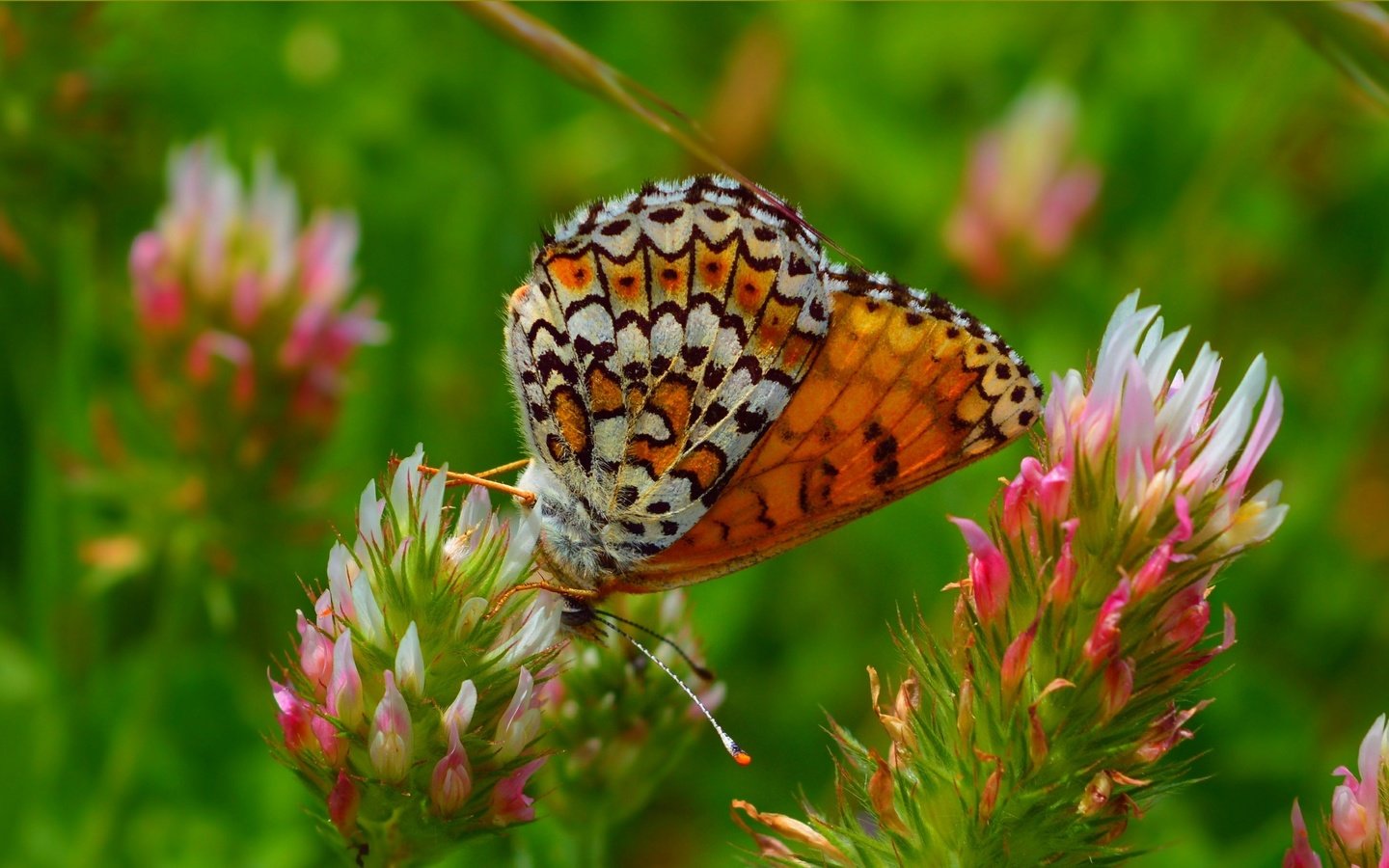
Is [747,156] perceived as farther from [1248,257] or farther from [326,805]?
[326,805]

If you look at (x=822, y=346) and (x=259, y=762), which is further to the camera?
(x=259, y=762)

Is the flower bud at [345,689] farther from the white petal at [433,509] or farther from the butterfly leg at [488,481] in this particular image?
the butterfly leg at [488,481]

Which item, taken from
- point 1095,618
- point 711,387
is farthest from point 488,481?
point 1095,618

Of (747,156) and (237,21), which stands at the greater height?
(237,21)

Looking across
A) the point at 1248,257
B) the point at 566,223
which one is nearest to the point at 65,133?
the point at 566,223

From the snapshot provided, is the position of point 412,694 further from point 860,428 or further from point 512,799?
point 860,428

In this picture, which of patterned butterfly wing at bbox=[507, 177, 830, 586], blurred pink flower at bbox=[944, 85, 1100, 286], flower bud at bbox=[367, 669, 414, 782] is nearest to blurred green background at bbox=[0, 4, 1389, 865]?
blurred pink flower at bbox=[944, 85, 1100, 286]
